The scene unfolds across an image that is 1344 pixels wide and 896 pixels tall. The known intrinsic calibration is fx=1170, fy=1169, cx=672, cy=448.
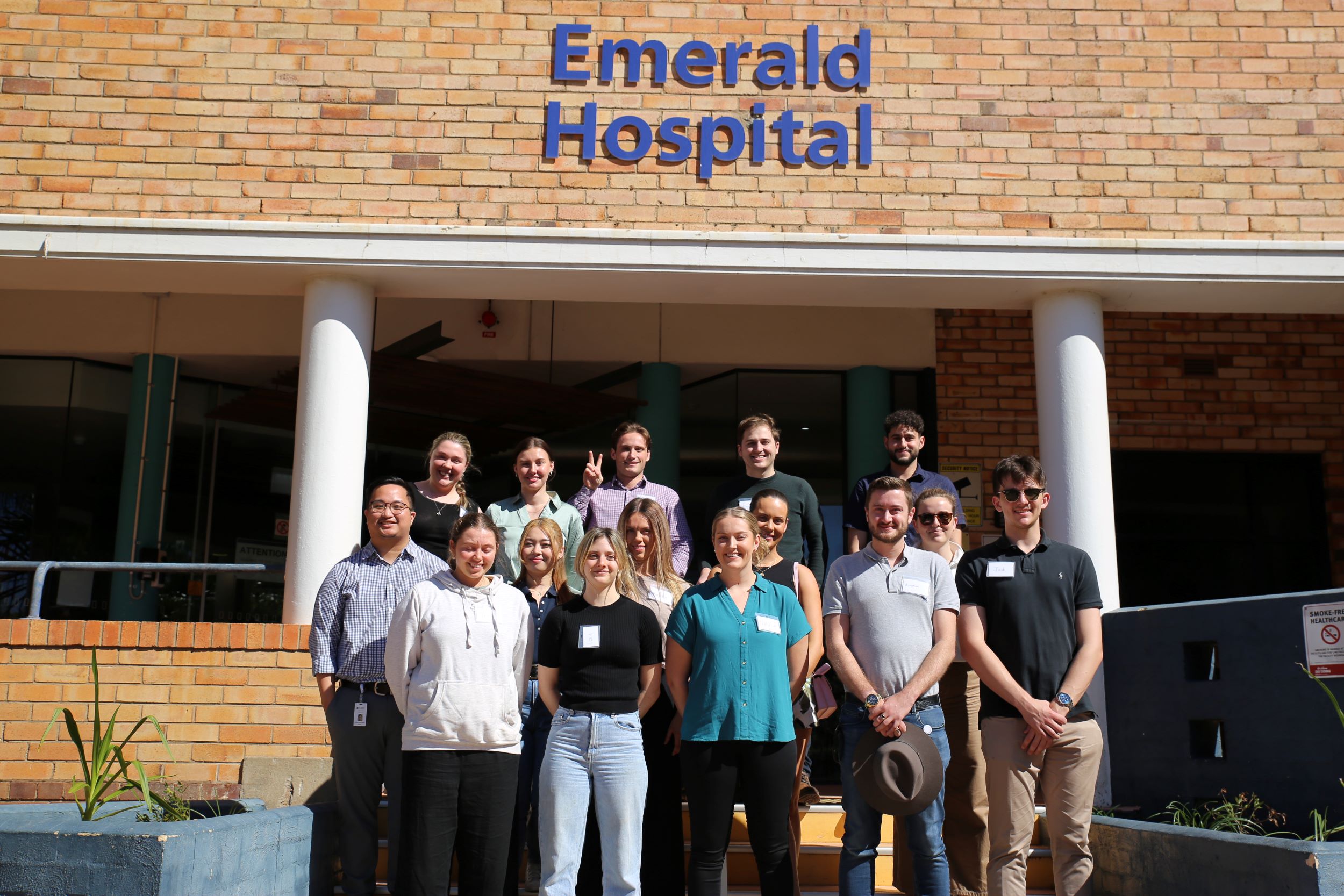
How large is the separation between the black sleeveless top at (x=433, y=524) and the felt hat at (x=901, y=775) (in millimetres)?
2266

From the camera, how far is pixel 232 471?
10219 mm

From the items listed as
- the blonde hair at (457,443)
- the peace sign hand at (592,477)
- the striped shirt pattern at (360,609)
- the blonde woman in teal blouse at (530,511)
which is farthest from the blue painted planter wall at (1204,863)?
the blonde hair at (457,443)

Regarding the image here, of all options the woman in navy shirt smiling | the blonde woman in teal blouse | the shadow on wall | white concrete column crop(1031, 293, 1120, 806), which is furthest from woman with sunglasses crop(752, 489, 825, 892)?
white concrete column crop(1031, 293, 1120, 806)

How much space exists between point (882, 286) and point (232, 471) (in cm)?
610

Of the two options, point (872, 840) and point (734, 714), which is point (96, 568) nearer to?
point (734, 714)

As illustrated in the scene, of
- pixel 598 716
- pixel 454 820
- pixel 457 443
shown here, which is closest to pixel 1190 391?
pixel 457 443

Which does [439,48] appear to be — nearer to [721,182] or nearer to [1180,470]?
[721,182]

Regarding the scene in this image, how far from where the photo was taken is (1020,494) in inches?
186

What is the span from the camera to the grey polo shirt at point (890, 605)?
4.56 m

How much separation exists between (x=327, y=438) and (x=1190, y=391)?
660 centimetres

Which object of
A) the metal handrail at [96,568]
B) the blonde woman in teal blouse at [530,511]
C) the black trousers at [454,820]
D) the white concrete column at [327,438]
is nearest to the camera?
the black trousers at [454,820]

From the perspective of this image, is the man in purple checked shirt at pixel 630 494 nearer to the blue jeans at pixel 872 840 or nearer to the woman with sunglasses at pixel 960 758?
the woman with sunglasses at pixel 960 758

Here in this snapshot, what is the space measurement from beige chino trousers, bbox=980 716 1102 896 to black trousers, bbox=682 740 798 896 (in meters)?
0.84

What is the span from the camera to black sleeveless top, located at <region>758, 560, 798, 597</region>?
497cm
